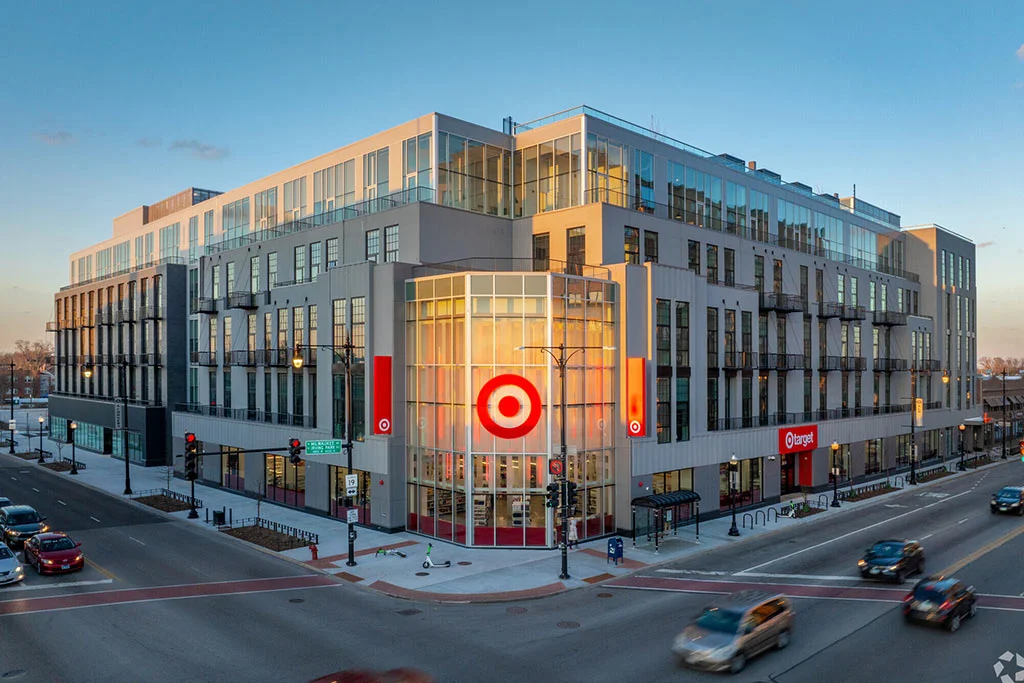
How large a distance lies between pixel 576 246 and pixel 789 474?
25694 mm

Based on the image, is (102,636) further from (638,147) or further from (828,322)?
(828,322)

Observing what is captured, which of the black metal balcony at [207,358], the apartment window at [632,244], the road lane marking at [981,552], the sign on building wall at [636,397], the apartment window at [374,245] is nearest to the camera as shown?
the road lane marking at [981,552]

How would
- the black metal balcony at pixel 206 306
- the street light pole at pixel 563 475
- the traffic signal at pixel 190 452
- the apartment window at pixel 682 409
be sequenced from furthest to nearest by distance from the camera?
the black metal balcony at pixel 206 306 < the apartment window at pixel 682 409 < the traffic signal at pixel 190 452 < the street light pole at pixel 563 475

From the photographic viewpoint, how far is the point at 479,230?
150 feet

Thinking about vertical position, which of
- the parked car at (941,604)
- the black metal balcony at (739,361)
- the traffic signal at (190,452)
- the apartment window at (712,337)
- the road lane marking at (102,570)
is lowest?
the road lane marking at (102,570)

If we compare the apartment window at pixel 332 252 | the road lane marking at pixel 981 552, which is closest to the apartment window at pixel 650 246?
the apartment window at pixel 332 252

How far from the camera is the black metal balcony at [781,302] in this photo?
5169 cm

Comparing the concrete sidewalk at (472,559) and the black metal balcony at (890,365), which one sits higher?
the black metal balcony at (890,365)

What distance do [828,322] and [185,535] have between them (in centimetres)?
5144

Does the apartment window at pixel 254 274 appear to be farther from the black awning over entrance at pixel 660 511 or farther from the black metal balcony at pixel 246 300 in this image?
the black awning over entrance at pixel 660 511

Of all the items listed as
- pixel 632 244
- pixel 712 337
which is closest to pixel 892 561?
pixel 712 337

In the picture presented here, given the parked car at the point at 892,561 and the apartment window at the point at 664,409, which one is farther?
the apartment window at the point at 664,409

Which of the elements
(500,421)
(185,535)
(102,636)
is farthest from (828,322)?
(102,636)

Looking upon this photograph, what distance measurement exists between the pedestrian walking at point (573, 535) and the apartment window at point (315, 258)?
87.6ft
